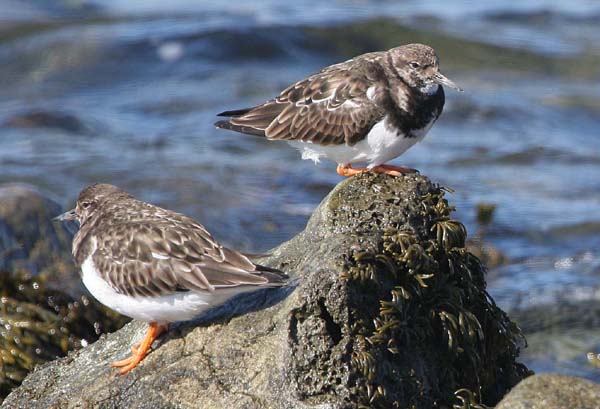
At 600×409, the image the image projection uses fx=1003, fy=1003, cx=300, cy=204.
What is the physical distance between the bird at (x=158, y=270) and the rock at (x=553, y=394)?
A: 1121mm

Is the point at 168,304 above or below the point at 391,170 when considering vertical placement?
below

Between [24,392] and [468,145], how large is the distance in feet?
26.6

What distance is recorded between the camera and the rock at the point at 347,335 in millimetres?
4211

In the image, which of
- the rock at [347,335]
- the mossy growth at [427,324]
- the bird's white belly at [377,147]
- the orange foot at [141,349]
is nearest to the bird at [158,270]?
the orange foot at [141,349]

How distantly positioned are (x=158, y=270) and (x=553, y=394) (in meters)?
1.85

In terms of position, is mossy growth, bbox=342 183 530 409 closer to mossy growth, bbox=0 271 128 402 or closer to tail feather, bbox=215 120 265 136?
tail feather, bbox=215 120 265 136

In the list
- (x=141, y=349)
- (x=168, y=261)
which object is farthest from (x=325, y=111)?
(x=141, y=349)

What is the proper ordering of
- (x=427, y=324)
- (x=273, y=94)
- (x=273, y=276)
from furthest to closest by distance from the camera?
(x=273, y=94) < (x=427, y=324) < (x=273, y=276)

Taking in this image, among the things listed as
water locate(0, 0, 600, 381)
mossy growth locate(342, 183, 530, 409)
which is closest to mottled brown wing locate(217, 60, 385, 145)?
mossy growth locate(342, 183, 530, 409)

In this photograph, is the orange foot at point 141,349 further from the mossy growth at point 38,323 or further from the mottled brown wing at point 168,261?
the mossy growth at point 38,323

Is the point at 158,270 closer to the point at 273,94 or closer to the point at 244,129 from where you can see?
the point at 244,129

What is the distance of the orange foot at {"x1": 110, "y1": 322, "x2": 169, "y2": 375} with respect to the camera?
467cm

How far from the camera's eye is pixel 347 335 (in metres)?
4.25

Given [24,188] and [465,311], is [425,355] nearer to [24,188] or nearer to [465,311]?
[465,311]
